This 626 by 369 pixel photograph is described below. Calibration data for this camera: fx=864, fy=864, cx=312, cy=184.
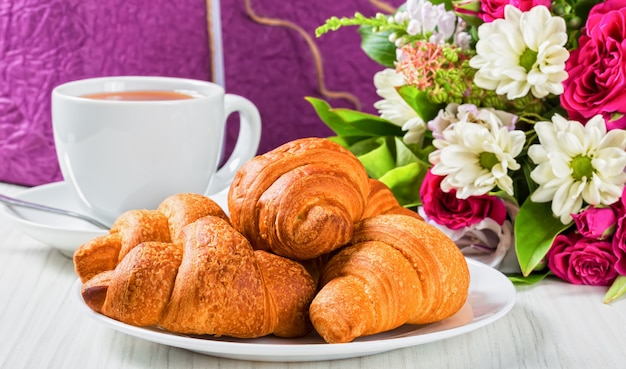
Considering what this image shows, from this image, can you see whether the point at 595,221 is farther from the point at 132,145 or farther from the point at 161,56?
the point at 161,56

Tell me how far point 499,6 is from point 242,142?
1.17 ft

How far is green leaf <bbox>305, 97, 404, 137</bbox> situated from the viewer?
0.94 meters

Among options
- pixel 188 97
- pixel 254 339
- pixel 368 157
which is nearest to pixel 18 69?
pixel 188 97

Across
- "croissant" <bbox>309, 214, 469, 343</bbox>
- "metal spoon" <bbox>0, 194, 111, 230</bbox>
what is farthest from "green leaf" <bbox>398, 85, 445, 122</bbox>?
"metal spoon" <bbox>0, 194, 111, 230</bbox>

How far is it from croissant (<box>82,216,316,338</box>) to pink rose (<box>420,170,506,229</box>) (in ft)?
0.79

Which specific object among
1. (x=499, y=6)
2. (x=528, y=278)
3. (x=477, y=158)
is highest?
(x=499, y=6)

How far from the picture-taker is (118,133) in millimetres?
831

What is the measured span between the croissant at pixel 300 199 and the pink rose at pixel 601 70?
0.21 m

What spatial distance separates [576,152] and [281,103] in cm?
59

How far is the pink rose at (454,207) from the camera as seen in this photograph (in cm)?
79

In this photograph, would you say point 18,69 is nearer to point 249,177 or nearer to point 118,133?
point 118,133

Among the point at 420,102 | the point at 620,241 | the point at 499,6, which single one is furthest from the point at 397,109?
the point at 620,241

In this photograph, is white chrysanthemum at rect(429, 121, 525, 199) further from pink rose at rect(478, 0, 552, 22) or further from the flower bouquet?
pink rose at rect(478, 0, 552, 22)

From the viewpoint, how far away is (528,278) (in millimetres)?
776
